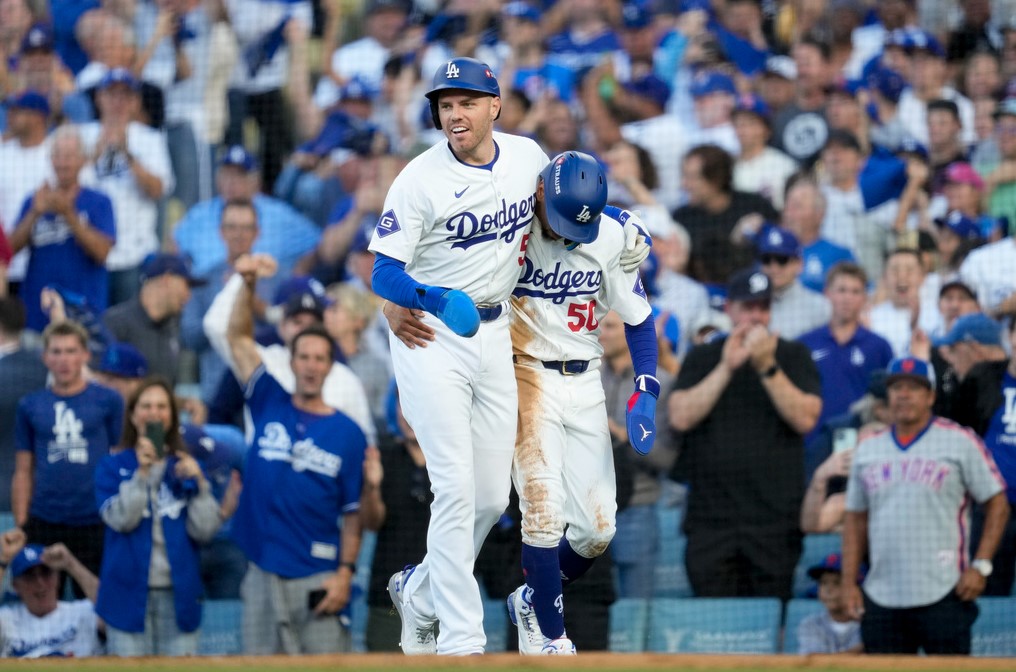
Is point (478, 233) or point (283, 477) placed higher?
point (478, 233)

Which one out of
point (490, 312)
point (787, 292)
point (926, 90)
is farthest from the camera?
point (926, 90)

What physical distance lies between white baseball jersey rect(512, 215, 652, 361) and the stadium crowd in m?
2.48

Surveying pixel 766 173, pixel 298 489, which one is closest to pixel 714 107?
pixel 766 173

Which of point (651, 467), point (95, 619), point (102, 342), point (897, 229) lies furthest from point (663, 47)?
point (95, 619)

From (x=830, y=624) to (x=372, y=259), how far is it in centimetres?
344

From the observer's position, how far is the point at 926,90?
1006 cm

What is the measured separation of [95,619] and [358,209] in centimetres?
310

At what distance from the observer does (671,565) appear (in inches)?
319

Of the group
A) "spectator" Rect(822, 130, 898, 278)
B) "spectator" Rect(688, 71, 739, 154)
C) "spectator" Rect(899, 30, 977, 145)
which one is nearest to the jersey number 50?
"spectator" Rect(822, 130, 898, 278)

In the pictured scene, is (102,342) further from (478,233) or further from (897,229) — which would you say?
(897,229)

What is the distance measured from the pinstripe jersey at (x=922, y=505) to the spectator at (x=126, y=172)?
474cm

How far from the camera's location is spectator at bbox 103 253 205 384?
8883 mm

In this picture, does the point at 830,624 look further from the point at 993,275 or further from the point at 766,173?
Answer: the point at 766,173

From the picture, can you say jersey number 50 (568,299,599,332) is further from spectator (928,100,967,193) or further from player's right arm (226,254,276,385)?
spectator (928,100,967,193)
